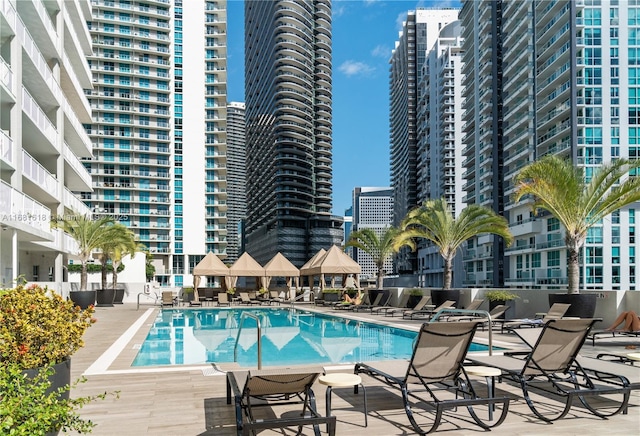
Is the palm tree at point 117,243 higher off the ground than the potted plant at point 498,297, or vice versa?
the palm tree at point 117,243

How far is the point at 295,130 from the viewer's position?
10975cm

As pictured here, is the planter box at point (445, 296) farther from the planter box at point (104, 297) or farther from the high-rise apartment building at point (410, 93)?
the high-rise apartment building at point (410, 93)

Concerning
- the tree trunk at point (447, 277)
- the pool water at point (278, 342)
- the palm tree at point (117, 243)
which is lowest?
the pool water at point (278, 342)

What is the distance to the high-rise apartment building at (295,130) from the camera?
355ft

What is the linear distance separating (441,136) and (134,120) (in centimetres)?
5432

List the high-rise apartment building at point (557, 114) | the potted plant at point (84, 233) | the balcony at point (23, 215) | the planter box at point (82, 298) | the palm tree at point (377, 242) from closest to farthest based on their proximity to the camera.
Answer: the balcony at point (23, 215)
the planter box at point (82, 298)
the potted plant at point (84, 233)
the palm tree at point (377, 242)
the high-rise apartment building at point (557, 114)

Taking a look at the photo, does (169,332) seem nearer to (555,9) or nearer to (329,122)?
(555,9)

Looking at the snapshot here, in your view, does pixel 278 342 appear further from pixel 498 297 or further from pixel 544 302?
pixel 544 302

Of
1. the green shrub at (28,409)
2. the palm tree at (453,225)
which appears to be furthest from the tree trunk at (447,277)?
the green shrub at (28,409)

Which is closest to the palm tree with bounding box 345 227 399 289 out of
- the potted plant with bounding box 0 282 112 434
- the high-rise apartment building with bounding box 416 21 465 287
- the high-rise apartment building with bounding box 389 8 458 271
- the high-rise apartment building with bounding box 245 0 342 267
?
the potted plant with bounding box 0 282 112 434

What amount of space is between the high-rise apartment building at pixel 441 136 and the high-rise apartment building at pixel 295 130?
71.0 ft

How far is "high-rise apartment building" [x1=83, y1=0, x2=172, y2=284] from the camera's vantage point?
6650 centimetres

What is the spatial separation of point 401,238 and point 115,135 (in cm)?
5318

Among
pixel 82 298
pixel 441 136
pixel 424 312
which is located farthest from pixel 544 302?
pixel 441 136
